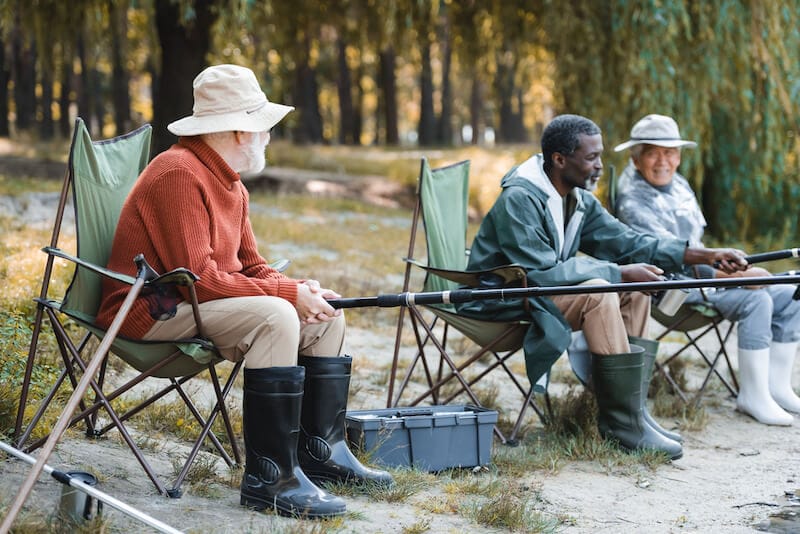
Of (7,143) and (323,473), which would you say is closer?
(323,473)

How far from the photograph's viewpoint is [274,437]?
3.29m

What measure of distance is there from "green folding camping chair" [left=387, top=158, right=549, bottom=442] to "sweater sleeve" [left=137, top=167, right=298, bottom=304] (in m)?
0.82

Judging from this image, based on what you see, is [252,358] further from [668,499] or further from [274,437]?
[668,499]

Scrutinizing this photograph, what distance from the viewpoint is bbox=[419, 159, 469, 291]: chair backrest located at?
4836 mm

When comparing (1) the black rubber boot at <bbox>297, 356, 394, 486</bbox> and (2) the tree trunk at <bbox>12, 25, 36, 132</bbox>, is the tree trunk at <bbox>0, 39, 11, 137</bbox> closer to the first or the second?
(2) the tree trunk at <bbox>12, 25, 36, 132</bbox>

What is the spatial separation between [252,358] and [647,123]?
2908 mm

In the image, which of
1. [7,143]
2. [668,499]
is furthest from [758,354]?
[7,143]

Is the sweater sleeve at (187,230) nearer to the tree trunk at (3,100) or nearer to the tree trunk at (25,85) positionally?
the tree trunk at (3,100)

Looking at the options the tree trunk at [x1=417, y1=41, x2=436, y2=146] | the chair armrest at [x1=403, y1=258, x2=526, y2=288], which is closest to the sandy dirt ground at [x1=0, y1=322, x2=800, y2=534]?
the chair armrest at [x1=403, y1=258, x2=526, y2=288]

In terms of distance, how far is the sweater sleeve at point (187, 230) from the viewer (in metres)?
3.36

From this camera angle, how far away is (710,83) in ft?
29.5

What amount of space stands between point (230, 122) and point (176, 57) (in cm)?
674

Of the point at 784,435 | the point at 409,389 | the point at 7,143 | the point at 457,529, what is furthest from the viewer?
the point at 7,143

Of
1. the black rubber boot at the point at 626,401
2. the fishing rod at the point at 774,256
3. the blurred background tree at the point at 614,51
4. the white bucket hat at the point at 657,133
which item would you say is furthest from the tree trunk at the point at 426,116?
the black rubber boot at the point at 626,401
